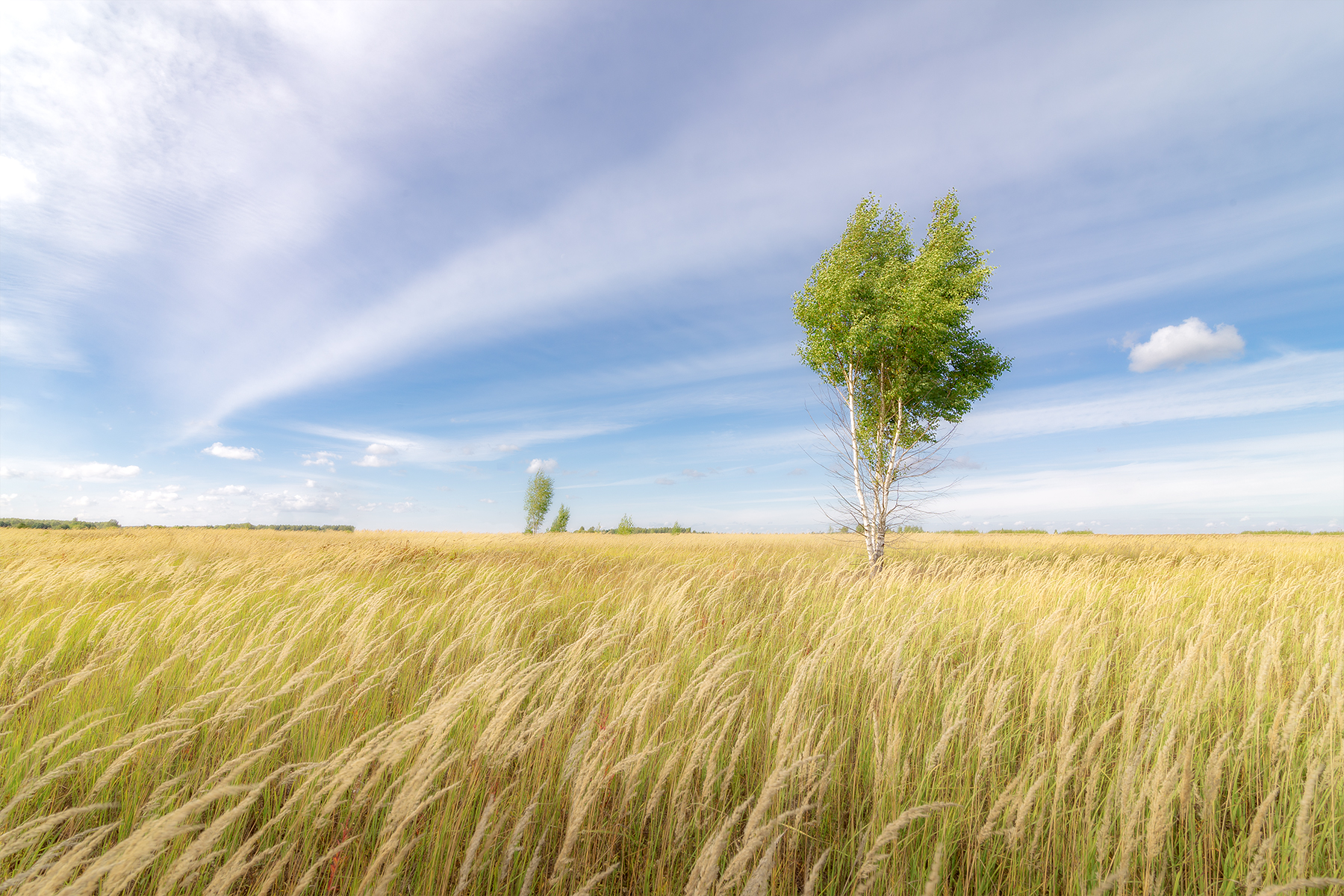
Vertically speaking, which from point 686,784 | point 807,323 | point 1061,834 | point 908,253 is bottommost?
point 1061,834

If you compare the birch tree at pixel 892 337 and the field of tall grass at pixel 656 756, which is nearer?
the field of tall grass at pixel 656 756

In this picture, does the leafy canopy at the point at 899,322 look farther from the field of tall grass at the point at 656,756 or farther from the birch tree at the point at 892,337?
the field of tall grass at the point at 656,756

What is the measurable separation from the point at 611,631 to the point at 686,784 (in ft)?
7.43

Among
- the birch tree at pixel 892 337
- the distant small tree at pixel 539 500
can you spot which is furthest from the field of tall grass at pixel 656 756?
the distant small tree at pixel 539 500

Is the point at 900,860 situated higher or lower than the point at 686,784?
lower

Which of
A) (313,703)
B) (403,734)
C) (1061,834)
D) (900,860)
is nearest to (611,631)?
(313,703)

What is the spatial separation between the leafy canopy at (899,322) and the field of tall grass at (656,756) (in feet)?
25.9

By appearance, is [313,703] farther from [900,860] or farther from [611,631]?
[900,860]

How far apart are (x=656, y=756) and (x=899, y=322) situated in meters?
11.7

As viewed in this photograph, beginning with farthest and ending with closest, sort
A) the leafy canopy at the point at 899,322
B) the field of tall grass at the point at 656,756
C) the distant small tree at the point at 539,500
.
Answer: the distant small tree at the point at 539,500
the leafy canopy at the point at 899,322
the field of tall grass at the point at 656,756

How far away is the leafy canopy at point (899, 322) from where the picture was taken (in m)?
12.6

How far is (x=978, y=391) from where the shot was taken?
45.7 ft

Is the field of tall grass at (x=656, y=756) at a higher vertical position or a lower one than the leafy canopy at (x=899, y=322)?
lower

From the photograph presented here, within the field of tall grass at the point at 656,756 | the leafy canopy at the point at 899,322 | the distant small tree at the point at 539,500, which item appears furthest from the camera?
the distant small tree at the point at 539,500
